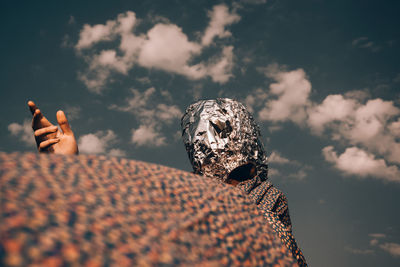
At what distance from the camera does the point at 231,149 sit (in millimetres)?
4996

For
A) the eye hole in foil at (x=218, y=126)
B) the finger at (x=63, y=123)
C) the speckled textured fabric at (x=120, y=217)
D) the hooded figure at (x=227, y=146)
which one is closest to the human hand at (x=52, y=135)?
the finger at (x=63, y=123)

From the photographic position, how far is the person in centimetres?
434

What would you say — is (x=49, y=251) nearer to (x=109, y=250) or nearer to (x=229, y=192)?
(x=109, y=250)

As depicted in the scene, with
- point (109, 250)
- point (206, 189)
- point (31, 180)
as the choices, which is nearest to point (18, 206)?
point (31, 180)

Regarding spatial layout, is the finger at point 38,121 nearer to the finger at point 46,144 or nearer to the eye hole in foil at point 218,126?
the finger at point 46,144

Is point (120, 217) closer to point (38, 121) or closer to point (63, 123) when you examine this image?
point (63, 123)

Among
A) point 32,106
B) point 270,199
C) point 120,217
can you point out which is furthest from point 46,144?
point 270,199

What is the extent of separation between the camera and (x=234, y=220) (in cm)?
136

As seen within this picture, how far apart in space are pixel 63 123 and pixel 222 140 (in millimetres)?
2680

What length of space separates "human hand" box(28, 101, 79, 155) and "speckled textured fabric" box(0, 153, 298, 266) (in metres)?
2.60

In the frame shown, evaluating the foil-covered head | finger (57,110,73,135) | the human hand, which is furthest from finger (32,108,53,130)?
the foil-covered head

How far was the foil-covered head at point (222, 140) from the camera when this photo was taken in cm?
497

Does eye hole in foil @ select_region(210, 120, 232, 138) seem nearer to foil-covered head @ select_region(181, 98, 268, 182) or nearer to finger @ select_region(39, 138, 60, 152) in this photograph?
foil-covered head @ select_region(181, 98, 268, 182)

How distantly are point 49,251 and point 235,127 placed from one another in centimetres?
459
